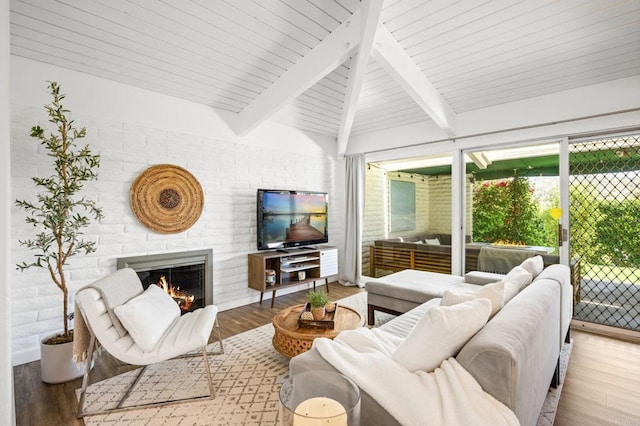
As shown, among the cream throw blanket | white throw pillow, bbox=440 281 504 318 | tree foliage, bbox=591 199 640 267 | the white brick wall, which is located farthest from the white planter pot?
tree foliage, bbox=591 199 640 267

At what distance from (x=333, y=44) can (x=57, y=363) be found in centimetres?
327

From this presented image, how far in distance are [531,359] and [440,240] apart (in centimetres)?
316

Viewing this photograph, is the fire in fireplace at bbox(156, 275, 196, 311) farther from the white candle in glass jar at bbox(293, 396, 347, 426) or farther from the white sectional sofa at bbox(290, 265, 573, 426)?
the white candle in glass jar at bbox(293, 396, 347, 426)

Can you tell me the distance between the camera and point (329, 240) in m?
5.23

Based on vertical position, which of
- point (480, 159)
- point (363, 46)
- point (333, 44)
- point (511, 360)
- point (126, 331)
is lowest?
point (126, 331)

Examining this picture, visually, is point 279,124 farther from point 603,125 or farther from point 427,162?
point 603,125

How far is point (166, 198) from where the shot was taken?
3.32 m

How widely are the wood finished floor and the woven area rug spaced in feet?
0.32

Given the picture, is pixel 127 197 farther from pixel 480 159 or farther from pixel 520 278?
pixel 480 159

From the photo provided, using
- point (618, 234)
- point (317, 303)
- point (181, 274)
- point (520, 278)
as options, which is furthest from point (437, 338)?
point (618, 234)

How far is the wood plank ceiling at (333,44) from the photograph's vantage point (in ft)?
7.69

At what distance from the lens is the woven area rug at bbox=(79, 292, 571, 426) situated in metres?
1.84

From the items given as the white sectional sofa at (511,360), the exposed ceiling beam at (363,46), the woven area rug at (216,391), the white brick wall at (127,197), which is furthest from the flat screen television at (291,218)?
the white sectional sofa at (511,360)

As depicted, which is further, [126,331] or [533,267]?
[533,267]
